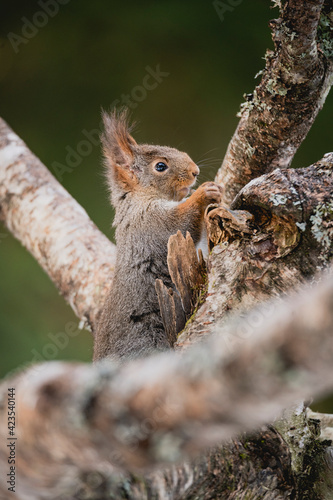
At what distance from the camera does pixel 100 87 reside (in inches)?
126

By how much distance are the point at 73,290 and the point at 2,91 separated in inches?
70.6

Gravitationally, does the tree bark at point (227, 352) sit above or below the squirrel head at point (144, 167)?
below

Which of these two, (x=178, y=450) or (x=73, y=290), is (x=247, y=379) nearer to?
(x=178, y=450)

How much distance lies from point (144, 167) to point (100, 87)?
1.33 meters

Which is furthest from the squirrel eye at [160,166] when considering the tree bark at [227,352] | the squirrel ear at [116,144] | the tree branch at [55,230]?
the tree branch at [55,230]

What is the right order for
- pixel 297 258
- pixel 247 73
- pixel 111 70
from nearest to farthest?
pixel 297 258
pixel 247 73
pixel 111 70

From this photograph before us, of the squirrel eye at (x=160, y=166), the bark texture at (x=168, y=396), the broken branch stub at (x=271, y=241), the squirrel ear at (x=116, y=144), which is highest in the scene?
the squirrel ear at (x=116, y=144)

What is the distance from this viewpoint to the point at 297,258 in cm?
115

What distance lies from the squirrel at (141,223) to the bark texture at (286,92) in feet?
0.66

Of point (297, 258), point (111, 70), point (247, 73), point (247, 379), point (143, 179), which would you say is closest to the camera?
point (247, 379)

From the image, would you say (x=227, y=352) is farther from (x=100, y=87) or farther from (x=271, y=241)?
(x=100, y=87)

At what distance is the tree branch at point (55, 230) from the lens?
2199mm

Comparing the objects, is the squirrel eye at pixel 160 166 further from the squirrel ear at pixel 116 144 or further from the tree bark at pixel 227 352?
the tree bark at pixel 227 352

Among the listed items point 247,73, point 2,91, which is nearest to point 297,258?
point 247,73
